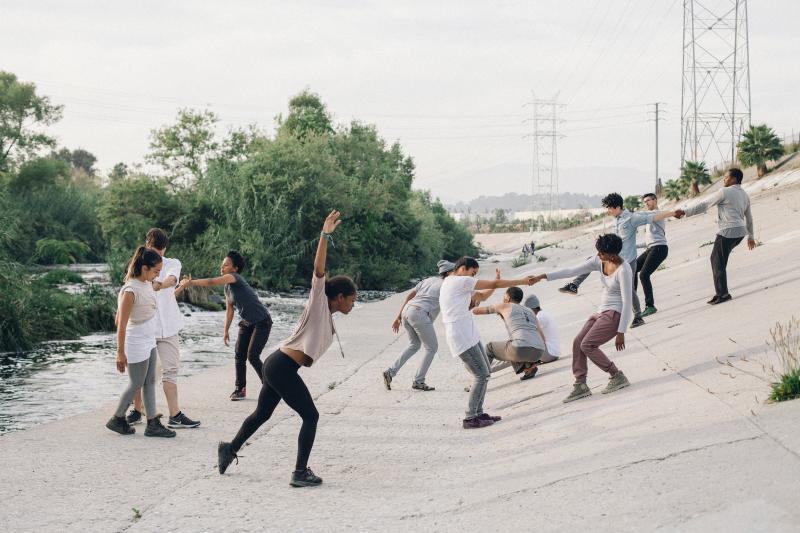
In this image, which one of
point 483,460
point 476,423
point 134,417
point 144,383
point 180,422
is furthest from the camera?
point 134,417

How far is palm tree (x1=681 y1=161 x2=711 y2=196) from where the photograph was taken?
165ft

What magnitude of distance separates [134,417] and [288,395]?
10.7 ft

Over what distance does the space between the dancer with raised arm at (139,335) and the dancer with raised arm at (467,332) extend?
2.96 m

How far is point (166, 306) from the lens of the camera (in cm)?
833

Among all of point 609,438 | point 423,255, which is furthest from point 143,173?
point 609,438

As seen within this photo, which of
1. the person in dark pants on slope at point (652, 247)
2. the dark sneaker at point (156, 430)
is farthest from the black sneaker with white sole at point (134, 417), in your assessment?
the person in dark pants on slope at point (652, 247)

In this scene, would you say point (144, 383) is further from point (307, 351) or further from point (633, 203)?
point (633, 203)

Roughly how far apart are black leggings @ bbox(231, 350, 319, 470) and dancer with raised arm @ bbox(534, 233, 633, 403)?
126 inches

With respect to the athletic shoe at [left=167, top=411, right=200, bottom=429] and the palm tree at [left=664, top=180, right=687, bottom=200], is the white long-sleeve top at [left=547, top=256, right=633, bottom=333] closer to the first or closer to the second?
the athletic shoe at [left=167, top=411, right=200, bottom=429]

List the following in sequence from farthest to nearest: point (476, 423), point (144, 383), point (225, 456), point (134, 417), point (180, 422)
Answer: point (134, 417), point (180, 422), point (476, 423), point (144, 383), point (225, 456)

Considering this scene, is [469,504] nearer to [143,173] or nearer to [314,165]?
[314,165]

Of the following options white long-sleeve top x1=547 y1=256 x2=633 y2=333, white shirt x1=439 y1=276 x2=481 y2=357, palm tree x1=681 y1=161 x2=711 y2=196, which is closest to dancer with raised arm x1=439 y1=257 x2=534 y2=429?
white shirt x1=439 y1=276 x2=481 y2=357

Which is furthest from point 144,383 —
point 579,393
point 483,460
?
point 579,393

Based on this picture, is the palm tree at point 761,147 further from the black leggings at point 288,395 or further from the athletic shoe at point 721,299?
the black leggings at point 288,395
